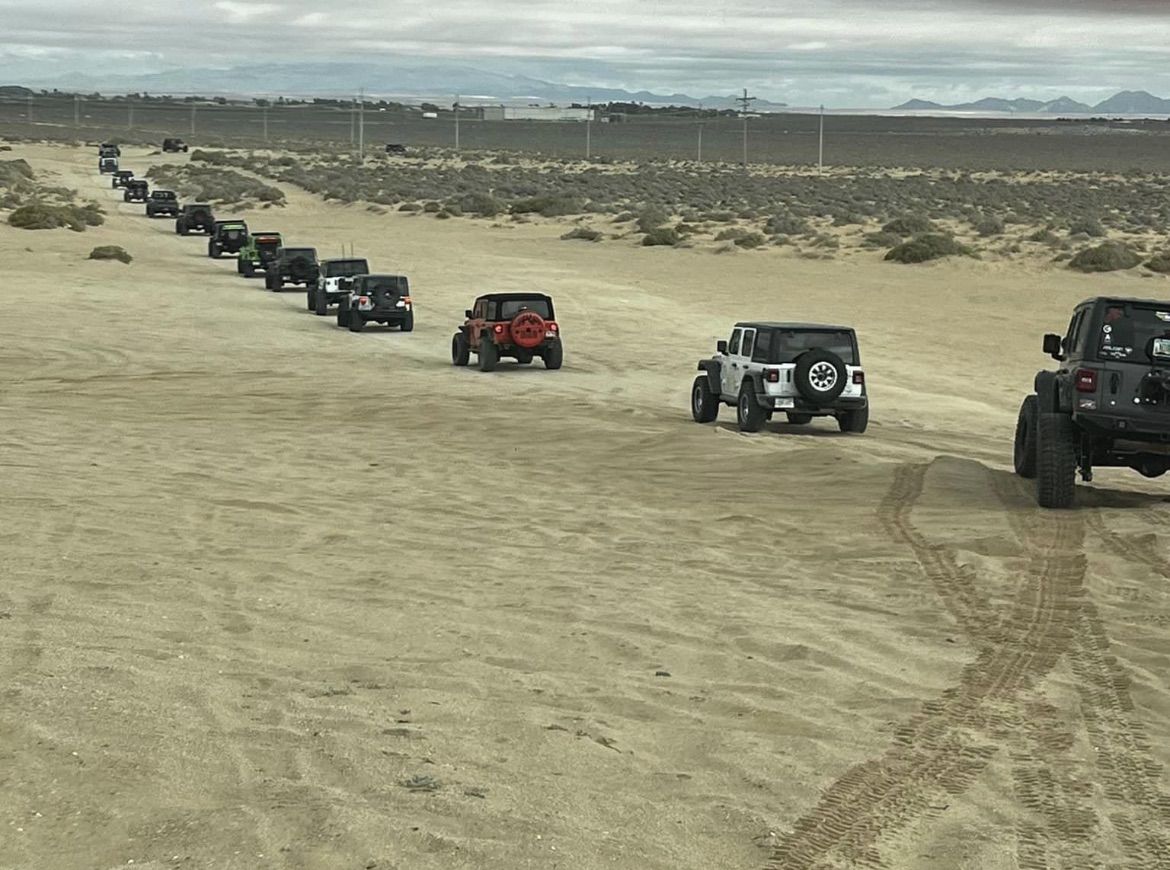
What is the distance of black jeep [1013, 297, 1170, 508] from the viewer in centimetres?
1417

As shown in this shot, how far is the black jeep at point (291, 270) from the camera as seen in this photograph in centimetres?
4169

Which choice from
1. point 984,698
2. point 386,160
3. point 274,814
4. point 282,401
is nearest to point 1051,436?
point 984,698

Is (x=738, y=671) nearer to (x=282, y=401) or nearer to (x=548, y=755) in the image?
(x=548, y=755)

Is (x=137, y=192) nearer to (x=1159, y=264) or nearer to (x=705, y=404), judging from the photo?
(x=1159, y=264)

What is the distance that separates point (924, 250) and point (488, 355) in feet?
79.7

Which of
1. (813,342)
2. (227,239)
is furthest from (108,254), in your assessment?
(813,342)

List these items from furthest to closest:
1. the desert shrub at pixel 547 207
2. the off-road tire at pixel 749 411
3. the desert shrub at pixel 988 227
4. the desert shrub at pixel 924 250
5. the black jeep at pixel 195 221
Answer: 1. the desert shrub at pixel 547 207
2. the black jeep at pixel 195 221
3. the desert shrub at pixel 988 227
4. the desert shrub at pixel 924 250
5. the off-road tire at pixel 749 411

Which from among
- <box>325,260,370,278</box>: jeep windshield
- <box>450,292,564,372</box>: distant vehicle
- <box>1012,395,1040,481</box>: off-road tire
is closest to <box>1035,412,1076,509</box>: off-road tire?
<box>1012,395,1040,481</box>: off-road tire

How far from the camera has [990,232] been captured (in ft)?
187

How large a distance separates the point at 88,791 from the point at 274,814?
2.66 feet

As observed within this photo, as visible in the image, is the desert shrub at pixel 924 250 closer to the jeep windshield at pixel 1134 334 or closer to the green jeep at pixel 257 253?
the green jeep at pixel 257 253

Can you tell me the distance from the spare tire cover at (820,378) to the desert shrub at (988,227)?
125 ft

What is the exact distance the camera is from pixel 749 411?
803 inches

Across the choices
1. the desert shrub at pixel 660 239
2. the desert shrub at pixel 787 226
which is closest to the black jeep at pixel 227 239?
the desert shrub at pixel 660 239
